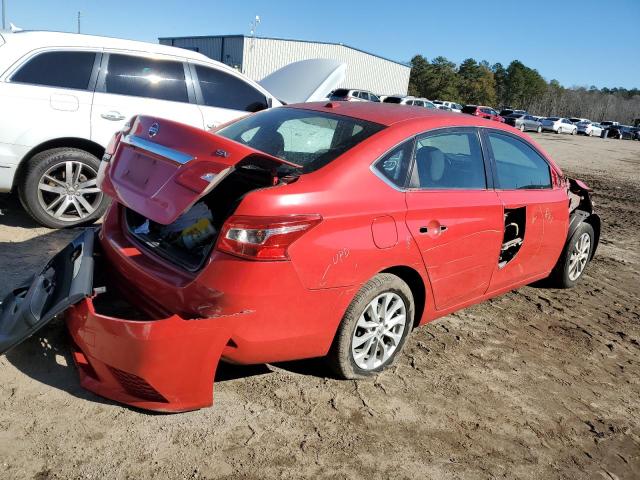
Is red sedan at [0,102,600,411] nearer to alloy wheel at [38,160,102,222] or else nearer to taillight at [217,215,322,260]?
taillight at [217,215,322,260]

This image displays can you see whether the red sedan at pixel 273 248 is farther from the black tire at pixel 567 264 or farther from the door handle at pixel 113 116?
the door handle at pixel 113 116

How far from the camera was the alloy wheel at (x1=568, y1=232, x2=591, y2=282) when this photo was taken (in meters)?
5.07

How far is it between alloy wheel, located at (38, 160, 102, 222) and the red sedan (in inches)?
85.0

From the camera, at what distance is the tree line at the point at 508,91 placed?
271ft

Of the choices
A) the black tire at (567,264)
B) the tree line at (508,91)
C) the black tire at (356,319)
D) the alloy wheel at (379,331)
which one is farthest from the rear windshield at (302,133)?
the tree line at (508,91)

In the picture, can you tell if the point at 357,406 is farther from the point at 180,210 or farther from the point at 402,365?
the point at 180,210

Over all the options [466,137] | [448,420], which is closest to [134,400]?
[448,420]

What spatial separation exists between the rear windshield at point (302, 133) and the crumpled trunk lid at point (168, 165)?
45 centimetres

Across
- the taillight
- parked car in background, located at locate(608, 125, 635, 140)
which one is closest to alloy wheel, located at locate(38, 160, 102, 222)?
the taillight

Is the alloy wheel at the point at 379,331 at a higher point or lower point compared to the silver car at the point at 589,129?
lower

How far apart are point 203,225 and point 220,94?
12.2 feet

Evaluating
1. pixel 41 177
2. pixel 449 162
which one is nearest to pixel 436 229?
pixel 449 162

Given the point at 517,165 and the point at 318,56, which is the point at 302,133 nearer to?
the point at 517,165

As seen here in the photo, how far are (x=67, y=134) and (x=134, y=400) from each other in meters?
3.43
